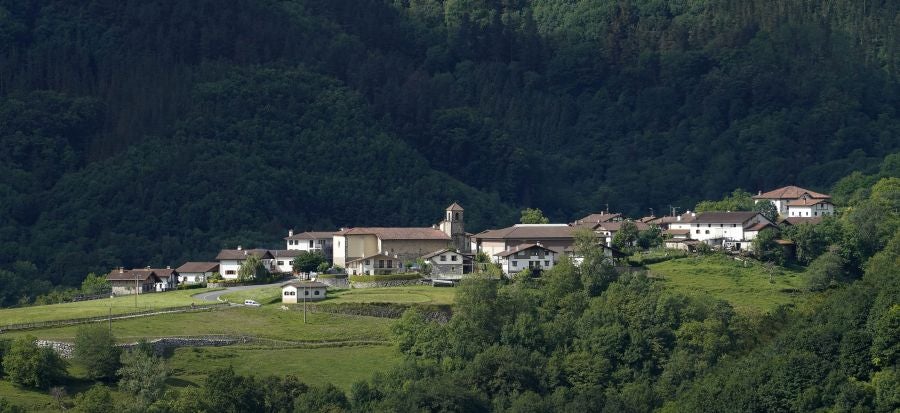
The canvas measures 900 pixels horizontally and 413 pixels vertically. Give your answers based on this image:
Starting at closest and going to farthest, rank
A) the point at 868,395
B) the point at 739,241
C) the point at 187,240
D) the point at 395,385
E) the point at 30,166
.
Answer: the point at 868,395 < the point at 395,385 < the point at 739,241 < the point at 187,240 < the point at 30,166

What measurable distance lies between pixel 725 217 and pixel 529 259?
1780cm

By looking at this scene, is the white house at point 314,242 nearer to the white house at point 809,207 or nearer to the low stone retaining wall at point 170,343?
the low stone retaining wall at point 170,343

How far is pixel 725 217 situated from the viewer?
406 feet

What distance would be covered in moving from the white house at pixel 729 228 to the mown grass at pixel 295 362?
33.3m

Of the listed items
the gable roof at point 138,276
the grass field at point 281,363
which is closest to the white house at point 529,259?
the grass field at point 281,363

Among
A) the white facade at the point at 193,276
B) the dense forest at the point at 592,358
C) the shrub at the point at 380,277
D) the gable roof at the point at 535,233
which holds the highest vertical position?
the gable roof at the point at 535,233

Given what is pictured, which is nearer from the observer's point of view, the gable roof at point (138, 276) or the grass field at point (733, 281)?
the grass field at point (733, 281)

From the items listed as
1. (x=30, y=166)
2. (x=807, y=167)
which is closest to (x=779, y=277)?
(x=807, y=167)

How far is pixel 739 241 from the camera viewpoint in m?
121

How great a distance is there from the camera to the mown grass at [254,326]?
9625 cm

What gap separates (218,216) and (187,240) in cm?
543

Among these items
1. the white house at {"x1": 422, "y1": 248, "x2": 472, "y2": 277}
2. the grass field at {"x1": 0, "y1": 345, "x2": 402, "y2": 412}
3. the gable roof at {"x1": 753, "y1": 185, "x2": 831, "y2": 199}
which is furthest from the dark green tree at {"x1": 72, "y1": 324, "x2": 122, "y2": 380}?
the gable roof at {"x1": 753, "y1": 185, "x2": 831, "y2": 199}

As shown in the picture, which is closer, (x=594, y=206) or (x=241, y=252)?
(x=241, y=252)

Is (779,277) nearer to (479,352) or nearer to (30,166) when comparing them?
(479,352)
